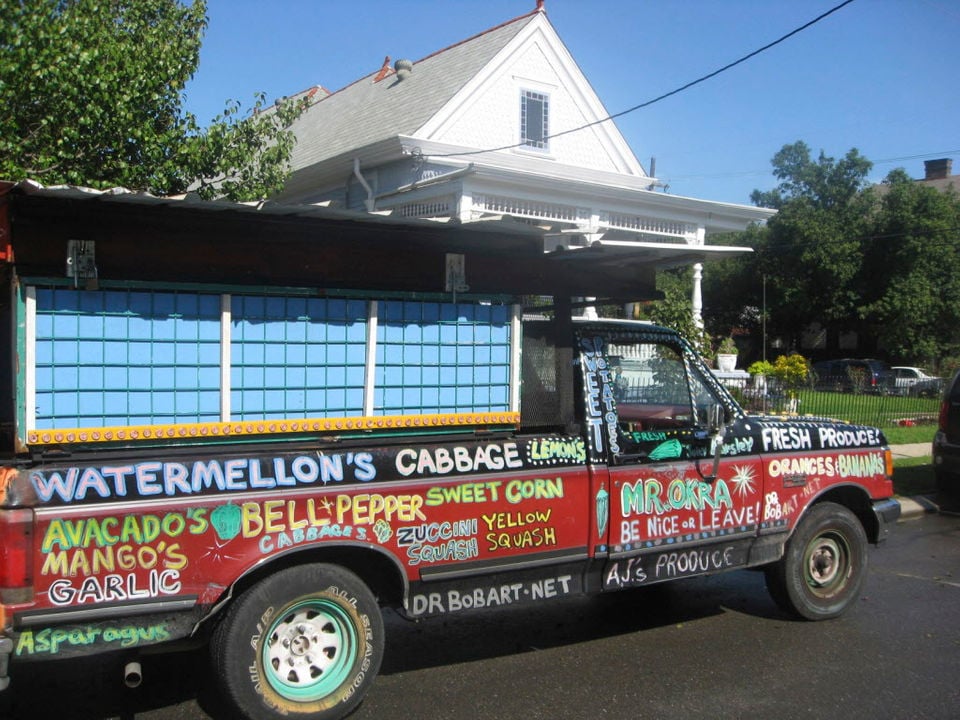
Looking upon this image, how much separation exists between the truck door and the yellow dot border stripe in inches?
24.8

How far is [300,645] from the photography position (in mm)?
4285

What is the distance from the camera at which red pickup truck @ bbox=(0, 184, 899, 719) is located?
386 centimetres

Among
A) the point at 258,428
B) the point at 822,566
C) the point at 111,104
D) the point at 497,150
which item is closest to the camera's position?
the point at 258,428

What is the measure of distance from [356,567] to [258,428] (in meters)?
0.84

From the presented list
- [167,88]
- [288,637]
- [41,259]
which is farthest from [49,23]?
[288,637]

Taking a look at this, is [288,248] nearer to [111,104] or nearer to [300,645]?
[300,645]

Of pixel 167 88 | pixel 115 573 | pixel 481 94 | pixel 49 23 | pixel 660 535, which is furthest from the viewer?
pixel 481 94

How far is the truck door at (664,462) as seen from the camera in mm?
5168

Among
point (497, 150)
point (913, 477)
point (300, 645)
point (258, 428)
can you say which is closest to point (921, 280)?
point (497, 150)

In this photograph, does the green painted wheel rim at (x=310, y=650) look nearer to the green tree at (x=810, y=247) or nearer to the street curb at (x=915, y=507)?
the street curb at (x=915, y=507)

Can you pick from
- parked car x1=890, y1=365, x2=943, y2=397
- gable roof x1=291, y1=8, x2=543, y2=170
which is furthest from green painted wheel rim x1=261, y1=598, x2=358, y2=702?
parked car x1=890, y1=365, x2=943, y2=397

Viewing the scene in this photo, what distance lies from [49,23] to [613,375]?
655 cm

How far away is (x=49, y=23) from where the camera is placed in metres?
8.56

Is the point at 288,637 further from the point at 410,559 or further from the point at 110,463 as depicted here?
the point at 110,463
